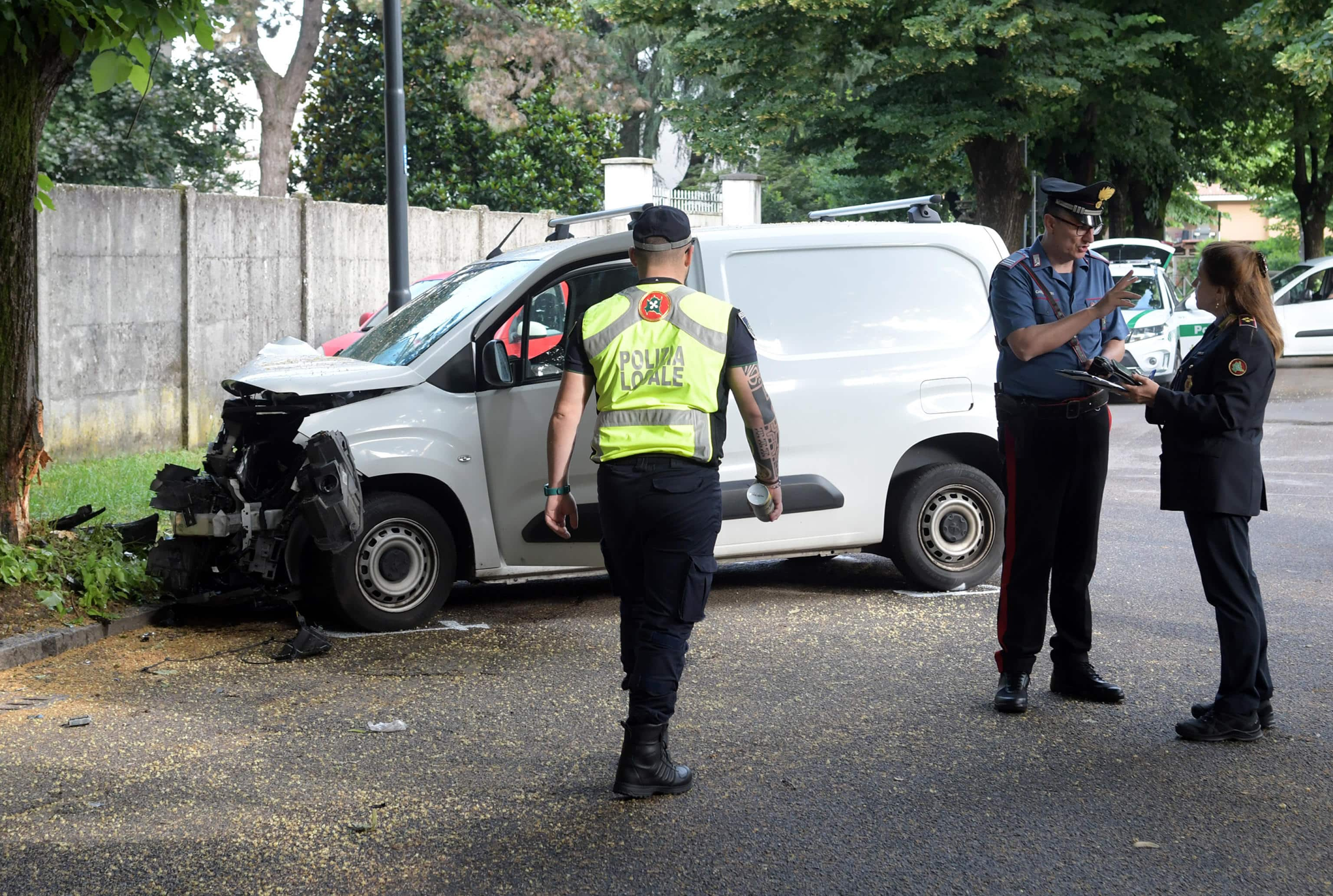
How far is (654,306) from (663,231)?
0.25 meters

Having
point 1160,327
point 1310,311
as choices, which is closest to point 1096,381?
point 1160,327

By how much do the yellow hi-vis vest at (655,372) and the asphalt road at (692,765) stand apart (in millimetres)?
1140

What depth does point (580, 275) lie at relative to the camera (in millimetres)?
7543

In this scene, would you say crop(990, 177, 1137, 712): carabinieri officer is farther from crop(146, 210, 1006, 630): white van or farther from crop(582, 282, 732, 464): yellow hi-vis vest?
crop(146, 210, 1006, 630): white van

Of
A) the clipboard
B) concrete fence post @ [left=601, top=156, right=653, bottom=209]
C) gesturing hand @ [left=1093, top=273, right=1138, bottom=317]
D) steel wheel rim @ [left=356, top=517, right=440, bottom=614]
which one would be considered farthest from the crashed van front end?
concrete fence post @ [left=601, top=156, right=653, bottom=209]

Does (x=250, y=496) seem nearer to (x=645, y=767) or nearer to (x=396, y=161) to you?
(x=645, y=767)

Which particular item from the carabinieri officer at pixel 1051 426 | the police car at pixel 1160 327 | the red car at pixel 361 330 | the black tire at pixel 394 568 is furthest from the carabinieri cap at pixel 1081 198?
the police car at pixel 1160 327

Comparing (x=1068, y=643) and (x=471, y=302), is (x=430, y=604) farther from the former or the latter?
(x=1068, y=643)

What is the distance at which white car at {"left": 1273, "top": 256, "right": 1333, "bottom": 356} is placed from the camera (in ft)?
82.0

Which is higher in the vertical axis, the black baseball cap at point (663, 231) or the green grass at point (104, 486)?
the black baseball cap at point (663, 231)

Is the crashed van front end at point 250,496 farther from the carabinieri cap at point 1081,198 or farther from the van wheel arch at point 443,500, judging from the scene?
the carabinieri cap at point 1081,198

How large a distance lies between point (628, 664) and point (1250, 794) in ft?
6.63

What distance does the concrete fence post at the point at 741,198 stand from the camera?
29422mm

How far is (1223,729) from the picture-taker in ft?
17.6
